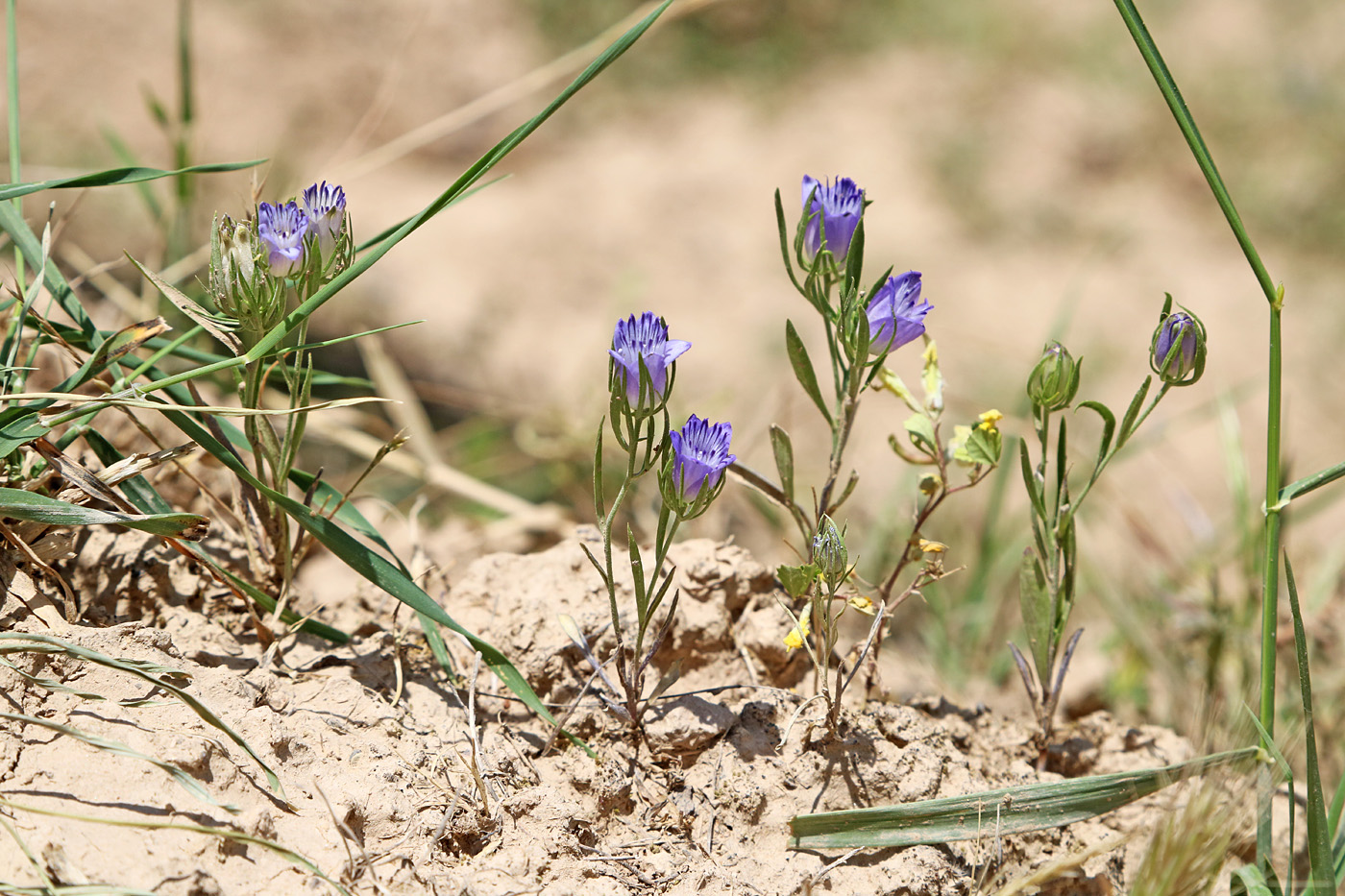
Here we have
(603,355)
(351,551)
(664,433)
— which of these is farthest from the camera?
(603,355)

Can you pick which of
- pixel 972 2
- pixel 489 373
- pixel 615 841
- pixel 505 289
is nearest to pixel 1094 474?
pixel 615 841

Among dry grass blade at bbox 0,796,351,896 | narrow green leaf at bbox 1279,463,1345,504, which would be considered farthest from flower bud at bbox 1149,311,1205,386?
dry grass blade at bbox 0,796,351,896

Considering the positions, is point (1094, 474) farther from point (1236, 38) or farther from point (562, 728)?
point (1236, 38)

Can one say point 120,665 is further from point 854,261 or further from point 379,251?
point 854,261

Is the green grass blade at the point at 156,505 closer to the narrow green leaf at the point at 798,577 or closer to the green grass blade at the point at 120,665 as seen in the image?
the green grass blade at the point at 120,665

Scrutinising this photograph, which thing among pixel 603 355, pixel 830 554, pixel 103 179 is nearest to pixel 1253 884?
pixel 830 554

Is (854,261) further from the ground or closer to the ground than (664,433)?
further from the ground
